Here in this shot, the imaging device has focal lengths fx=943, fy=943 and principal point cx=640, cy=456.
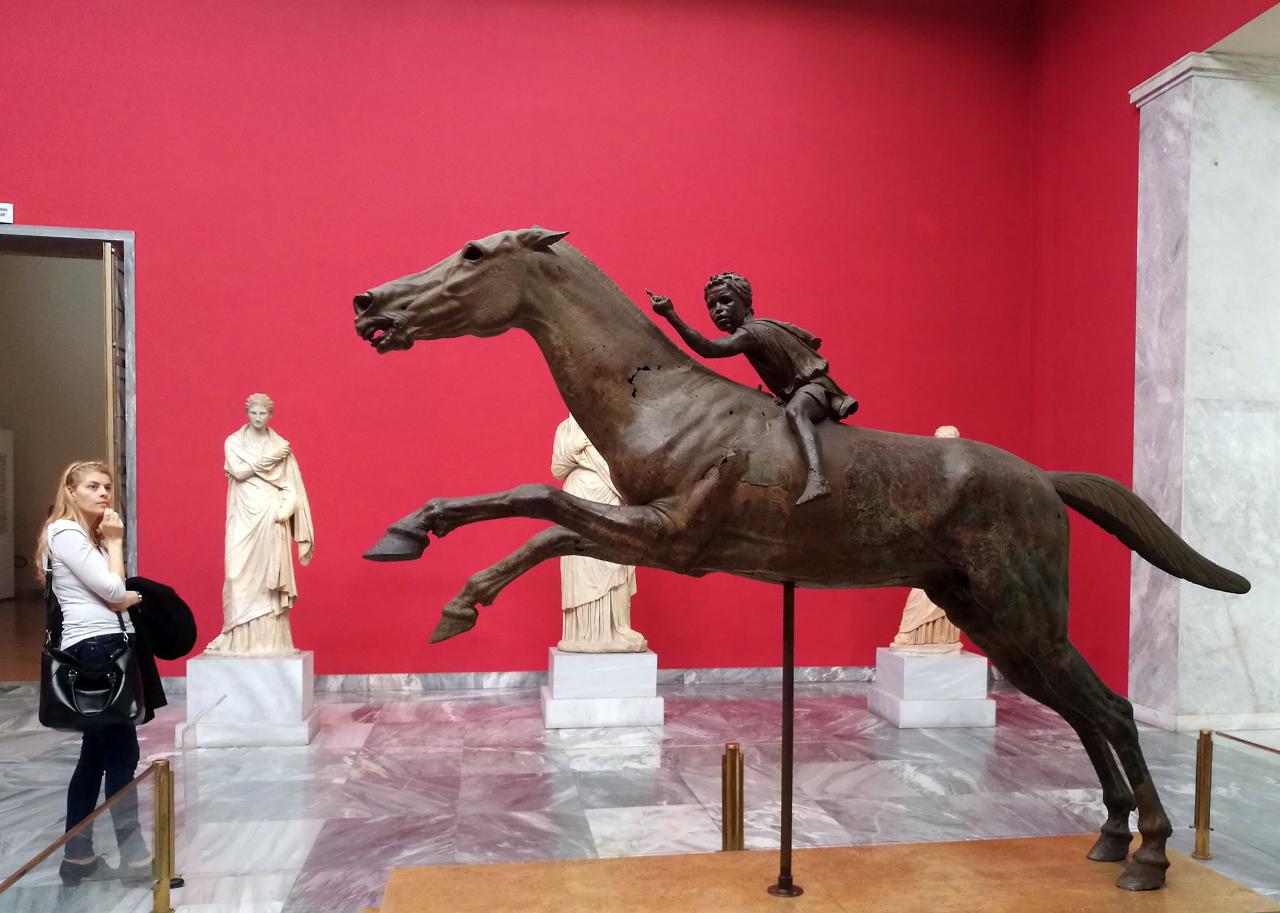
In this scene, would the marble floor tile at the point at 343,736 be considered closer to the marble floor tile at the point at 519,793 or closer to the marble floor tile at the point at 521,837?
the marble floor tile at the point at 519,793

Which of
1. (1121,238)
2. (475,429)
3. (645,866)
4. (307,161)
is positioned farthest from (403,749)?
(1121,238)

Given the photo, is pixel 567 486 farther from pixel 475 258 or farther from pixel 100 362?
pixel 100 362

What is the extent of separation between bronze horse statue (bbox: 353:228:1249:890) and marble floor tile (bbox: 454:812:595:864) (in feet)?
7.78

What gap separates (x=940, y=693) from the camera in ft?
24.3

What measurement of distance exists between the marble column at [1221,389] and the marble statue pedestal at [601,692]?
390 cm

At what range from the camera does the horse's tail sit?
3.21 metres

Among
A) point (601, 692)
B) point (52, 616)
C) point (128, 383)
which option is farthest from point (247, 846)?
point (128, 383)

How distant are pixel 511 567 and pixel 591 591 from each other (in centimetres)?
487

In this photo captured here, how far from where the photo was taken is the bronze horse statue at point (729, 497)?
8.82 ft

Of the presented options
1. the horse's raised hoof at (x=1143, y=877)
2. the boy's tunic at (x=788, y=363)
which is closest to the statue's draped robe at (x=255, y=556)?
the boy's tunic at (x=788, y=363)

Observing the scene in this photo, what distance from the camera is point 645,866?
10.5ft

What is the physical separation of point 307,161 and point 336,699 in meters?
4.72

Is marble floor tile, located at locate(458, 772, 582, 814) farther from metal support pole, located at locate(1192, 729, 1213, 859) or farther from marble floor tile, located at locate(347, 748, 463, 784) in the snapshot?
metal support pole, located at locate(1192, 729, 1213, 859)

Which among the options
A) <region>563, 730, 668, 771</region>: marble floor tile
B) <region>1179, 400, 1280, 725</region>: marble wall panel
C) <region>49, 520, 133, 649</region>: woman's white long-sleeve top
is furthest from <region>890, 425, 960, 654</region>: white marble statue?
<region>49, 520, 133, 649</region>: woman's white long-sleeve top
